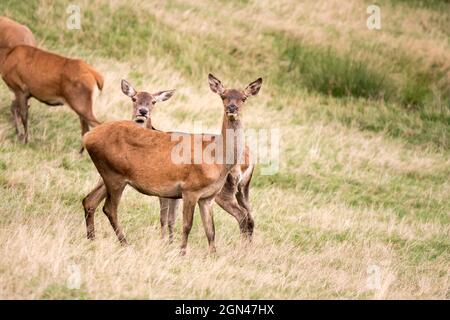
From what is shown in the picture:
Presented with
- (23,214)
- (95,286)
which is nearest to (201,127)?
(23,214)

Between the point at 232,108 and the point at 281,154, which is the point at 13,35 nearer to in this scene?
the point at 281,154

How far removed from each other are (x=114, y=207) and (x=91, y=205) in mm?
344

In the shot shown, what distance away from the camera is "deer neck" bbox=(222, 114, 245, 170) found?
1070 cm

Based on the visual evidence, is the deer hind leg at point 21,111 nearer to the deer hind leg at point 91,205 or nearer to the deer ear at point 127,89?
the deer ear at point 127,89

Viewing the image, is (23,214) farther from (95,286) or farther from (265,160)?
(265,160)

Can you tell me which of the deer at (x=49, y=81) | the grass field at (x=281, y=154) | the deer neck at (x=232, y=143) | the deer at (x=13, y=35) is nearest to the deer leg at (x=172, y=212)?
the grass field at (x=281, y=154)

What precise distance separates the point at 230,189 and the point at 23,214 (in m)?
2.35

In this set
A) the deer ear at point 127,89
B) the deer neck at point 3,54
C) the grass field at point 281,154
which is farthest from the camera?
the deer neck at point 3,54

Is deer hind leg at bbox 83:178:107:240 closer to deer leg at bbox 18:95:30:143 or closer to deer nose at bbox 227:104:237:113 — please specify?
deer nose at bbox 227:104:237:113

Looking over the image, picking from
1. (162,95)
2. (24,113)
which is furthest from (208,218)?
(24,113)

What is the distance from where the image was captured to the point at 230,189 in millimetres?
11672

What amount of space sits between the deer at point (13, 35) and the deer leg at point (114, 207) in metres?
6.21

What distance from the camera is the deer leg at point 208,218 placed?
10.7 m

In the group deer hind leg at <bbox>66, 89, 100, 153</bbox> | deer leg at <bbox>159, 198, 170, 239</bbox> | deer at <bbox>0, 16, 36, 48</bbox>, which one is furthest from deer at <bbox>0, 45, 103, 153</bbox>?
deer leg at <bbox>159, 198, 170, 239</bbox>
